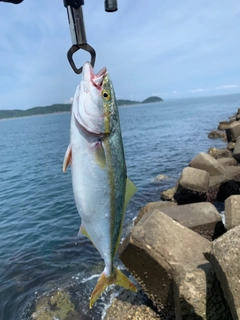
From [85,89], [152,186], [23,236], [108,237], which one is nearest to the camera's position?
[85,89]

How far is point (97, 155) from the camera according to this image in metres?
2.73

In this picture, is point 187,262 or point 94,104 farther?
point 187,262

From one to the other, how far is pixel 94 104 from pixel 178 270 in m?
3.65

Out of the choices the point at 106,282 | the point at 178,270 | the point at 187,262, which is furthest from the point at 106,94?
the point at 187,262

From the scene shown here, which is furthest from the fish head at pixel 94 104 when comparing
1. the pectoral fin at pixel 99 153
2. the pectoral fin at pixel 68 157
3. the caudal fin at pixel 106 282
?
the caudal fin at pixel 106 282

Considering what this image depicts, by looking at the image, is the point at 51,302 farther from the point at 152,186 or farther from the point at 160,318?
the point at 152,186

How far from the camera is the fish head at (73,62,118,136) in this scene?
2645mm

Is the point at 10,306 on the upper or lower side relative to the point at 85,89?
lower

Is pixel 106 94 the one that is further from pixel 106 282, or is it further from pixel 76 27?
pixel 106 282

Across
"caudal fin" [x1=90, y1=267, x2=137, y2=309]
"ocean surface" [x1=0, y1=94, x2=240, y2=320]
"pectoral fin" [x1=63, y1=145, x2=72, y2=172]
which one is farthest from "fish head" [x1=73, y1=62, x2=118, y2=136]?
"ocean surface" [x1=0, y1=94, x2=240, y2=320]

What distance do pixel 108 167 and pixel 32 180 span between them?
20.4 meters

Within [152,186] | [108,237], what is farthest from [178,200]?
[108,237]

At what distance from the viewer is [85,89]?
8.74ft

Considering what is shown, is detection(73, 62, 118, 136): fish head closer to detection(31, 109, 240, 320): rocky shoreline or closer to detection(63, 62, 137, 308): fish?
detection(63, 62, 137, 308): fish
